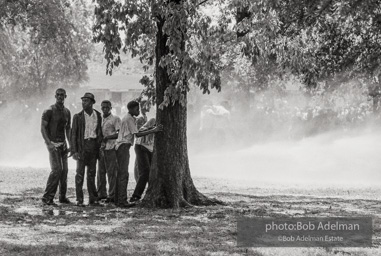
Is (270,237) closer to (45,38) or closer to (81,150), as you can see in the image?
(81,150)

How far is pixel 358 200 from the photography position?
15312 millimetres

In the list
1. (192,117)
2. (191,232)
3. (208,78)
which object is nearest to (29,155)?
(192,117)

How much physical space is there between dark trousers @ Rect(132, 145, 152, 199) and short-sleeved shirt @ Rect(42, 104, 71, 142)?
4.98 feet

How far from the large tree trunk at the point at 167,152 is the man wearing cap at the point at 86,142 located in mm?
1020

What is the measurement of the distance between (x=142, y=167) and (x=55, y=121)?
1.80 metres

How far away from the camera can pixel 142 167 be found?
13547mm

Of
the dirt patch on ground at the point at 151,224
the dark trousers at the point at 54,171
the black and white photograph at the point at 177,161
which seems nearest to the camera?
the dirt patch on ground at the point at 151,224

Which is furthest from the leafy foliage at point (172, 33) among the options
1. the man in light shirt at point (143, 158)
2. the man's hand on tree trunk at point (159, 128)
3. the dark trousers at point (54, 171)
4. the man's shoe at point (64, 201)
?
the man's shoe at point (64, 201)

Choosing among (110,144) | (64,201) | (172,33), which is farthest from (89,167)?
(172,33)

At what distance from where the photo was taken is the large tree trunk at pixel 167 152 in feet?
41.2

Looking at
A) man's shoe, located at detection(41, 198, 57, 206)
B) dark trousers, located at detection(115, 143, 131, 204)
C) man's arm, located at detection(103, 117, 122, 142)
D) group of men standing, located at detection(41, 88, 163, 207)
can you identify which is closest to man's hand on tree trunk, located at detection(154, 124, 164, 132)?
group of men standing, located at detection(41, 88, 163, 207)

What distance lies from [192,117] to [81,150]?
2679cm

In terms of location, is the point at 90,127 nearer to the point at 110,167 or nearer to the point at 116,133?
the point at 116,133

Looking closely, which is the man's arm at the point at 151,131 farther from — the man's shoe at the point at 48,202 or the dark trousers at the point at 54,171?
the man's shoe at the point at 48,202
